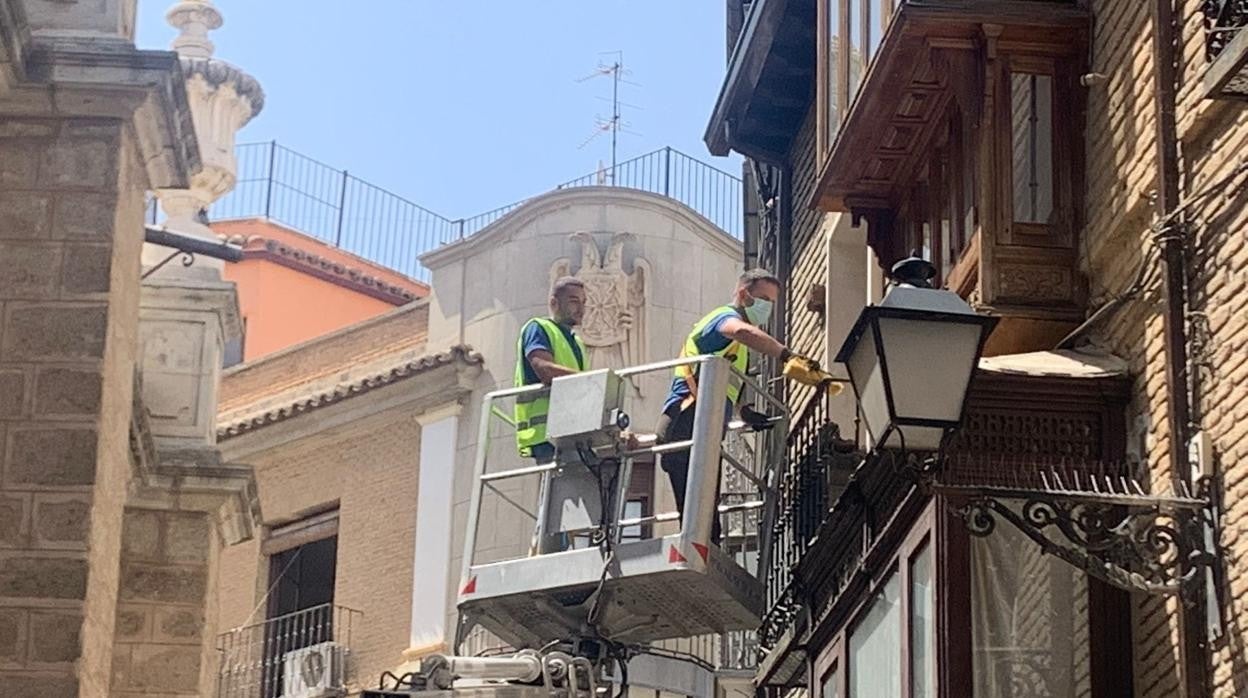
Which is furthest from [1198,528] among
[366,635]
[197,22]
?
[366,635]

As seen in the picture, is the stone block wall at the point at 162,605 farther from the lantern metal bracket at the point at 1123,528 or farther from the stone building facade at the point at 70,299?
the lantern metal bracket at the point at 1123,528

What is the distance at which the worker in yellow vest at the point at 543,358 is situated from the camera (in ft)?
49.4

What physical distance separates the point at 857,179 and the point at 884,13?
118 cm

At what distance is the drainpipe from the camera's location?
376 inches

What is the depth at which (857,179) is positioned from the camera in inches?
539

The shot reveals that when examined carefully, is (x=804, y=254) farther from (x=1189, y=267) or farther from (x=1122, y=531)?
(x=1122, y=531)

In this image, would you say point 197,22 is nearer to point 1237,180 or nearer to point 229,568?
point 1237,180

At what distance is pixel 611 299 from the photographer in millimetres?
29547

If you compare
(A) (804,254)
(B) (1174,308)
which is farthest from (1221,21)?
(A) (804,254)

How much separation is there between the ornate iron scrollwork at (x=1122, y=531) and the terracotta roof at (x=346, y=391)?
2019 centimetres

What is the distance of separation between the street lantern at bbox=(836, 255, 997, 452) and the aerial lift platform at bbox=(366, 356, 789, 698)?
508cm

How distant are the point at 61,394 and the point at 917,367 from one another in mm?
5301

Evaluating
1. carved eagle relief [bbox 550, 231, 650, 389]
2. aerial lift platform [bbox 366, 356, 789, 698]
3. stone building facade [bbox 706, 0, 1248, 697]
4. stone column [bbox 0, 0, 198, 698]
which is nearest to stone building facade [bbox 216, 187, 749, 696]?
carved eagle relief [bbox 550, 231, 650, 389]

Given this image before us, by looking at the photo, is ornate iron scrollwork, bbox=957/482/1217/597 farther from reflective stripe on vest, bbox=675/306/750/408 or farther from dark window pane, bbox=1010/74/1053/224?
reflective stripe on vest, bbox=675/306/750/408
